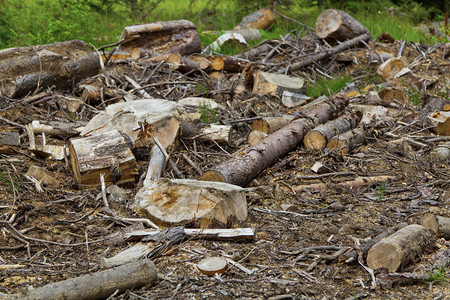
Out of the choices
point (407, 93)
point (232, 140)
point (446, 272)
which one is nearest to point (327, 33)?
point (407, 93)

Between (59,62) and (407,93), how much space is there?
5.27 m

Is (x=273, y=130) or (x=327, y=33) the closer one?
(x=273, y=130)

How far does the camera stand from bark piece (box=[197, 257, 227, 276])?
3.30 meters

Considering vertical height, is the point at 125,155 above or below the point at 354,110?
above

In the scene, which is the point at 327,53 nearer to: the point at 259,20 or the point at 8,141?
the point at 259,20

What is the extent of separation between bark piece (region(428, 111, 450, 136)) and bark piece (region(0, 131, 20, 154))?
4894 mm

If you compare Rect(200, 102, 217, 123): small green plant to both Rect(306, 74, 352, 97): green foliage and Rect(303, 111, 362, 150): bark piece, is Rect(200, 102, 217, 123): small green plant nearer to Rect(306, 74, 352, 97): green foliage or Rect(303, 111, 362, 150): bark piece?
Rect(303, 111, 362, 150): bark piece

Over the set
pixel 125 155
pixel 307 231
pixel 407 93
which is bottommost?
pixel 407 93

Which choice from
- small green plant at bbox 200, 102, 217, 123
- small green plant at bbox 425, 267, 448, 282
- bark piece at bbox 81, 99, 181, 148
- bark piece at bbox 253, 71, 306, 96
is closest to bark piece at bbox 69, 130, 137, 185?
bark piece at bbox 81, 99, 181, 148

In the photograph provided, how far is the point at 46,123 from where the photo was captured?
5.90 metres

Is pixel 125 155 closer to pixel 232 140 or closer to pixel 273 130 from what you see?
pixel 232 140

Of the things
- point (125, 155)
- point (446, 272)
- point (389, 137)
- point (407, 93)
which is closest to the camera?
point (446, 272)

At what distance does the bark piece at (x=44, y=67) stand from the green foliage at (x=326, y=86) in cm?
346

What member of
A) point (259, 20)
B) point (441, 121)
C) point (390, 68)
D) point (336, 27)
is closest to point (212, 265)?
point (441, 121)
